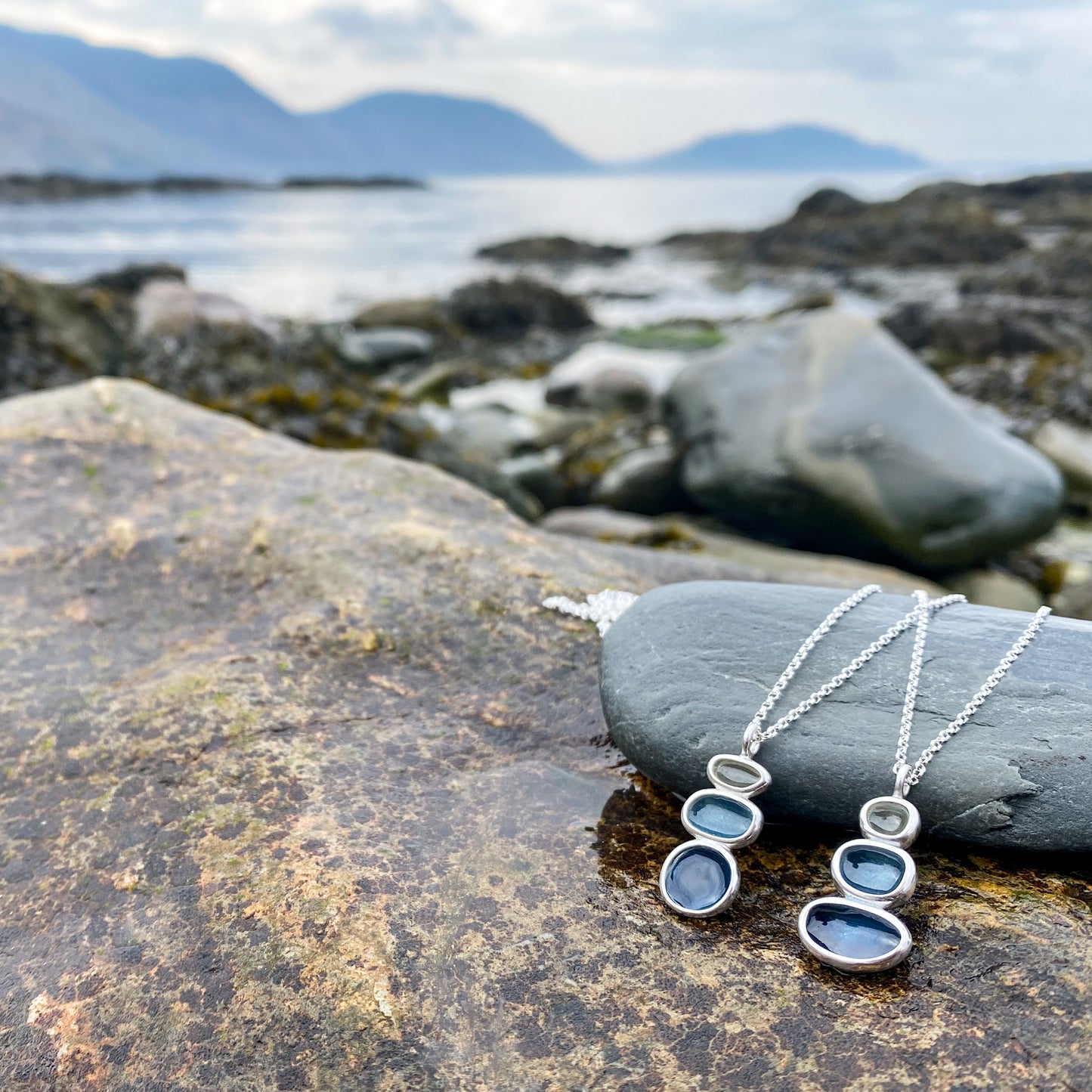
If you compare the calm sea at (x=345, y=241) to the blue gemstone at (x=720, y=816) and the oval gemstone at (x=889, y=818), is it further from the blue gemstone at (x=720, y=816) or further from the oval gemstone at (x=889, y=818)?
the oval gemstone at (x=889, y=818)

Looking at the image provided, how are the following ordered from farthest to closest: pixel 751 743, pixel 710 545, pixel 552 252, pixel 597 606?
pixel 552 252 → pixel 710 545 → pixel 597 606 → pixel 751 743

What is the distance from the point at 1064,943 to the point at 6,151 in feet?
389

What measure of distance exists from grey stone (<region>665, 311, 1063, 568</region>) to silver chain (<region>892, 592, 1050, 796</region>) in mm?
2927

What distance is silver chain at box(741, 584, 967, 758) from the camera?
1.75m

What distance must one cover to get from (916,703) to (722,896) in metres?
0.58

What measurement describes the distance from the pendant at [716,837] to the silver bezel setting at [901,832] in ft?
0.60

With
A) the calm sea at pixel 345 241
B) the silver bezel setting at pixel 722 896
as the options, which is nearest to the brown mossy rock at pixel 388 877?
the silver bezel setting at pixel 722 896

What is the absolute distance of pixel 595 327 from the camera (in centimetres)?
1691

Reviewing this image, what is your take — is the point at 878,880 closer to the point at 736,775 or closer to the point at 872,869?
the point at 872,869

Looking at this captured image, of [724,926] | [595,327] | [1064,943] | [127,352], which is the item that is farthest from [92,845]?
[595,327]

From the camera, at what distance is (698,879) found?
1.58 metres

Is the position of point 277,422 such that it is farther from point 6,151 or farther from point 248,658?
point 6,151

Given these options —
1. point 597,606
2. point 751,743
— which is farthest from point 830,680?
point 597,606

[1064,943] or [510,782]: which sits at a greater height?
[1064,943]
